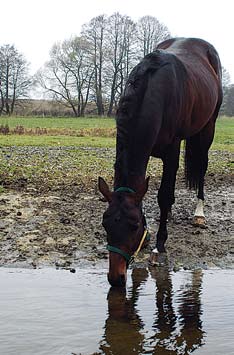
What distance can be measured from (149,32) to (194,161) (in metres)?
56.5

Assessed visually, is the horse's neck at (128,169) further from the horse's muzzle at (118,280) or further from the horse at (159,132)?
the horse's muzzle at (118,280)

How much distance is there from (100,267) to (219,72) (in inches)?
168

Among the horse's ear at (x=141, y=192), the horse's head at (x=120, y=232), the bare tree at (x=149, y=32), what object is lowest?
the horse's head at (x=120, y=232)

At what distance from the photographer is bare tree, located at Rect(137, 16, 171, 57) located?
Answer: 60.2 m

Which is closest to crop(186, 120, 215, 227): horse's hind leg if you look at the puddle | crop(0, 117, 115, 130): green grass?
the puddle

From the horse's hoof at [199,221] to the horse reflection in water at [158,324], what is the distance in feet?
6.48

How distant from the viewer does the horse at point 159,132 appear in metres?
3.54

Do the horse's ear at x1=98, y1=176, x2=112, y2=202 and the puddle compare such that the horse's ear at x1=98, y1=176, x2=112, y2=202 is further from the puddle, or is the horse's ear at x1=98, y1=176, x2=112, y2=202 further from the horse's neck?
the puddle

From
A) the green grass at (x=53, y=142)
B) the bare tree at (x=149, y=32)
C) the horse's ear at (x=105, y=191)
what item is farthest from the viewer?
the bare tree at (x=149, y=32)

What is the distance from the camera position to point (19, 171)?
385 inches

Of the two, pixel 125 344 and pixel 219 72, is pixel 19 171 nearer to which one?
pixel 219 72

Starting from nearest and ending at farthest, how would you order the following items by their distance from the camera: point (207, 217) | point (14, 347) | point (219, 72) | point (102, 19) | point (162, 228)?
1. point (14, 347)
2. point (162, 228)
3. point (207, 217)
4. point (219, 72)
5. point (102, 19)

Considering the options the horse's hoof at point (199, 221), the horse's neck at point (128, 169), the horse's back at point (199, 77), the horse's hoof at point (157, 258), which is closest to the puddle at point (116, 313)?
the horse's hoof at point (157, 258)

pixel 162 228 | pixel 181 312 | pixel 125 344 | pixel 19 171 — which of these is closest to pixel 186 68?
pixel 162 228
